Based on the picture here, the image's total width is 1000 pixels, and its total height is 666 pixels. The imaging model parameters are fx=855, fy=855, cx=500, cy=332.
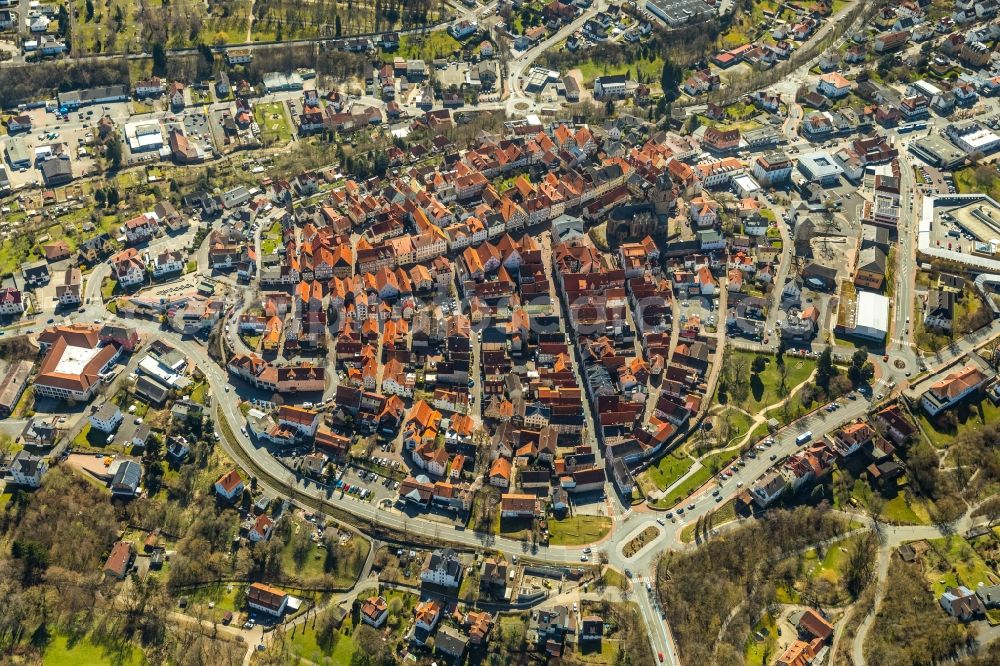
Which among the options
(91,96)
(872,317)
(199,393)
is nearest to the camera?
(199,393)

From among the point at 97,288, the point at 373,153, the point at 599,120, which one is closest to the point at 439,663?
the point at 97,288

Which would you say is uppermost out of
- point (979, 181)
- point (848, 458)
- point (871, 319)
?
point (979, 181)

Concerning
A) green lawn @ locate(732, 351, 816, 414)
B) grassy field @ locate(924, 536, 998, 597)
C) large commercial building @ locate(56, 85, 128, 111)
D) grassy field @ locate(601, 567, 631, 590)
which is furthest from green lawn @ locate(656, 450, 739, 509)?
large commercial building @ locate(56, 85, 128, 111)

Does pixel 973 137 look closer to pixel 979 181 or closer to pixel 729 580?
pixel 979 181

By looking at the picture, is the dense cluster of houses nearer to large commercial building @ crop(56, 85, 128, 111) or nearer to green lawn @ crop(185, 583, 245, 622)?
green lawn @ crop(185, 583, 245, 622)

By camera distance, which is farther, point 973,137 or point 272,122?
point 272,122

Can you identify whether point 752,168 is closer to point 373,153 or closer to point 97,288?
point 373,153

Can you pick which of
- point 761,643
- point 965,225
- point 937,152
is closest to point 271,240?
point 761,643

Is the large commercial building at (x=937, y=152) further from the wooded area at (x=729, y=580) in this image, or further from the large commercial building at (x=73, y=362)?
the large commercial building at (x=73, y=362)
